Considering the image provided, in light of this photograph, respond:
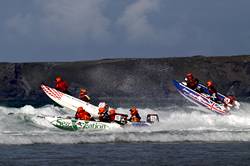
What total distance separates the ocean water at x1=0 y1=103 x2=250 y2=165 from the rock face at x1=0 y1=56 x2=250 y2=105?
3574 inches

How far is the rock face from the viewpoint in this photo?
134 meters

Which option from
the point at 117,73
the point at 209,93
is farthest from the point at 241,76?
the point at 209,93

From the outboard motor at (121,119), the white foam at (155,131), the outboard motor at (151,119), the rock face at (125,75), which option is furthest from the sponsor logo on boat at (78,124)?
the rock face at (125,75)

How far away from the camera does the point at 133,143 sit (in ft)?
91.1

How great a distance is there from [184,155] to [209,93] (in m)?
15.8

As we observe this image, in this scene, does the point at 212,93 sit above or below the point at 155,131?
above

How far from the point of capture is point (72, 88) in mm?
136000

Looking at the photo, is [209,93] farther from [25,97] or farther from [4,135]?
[25,97]

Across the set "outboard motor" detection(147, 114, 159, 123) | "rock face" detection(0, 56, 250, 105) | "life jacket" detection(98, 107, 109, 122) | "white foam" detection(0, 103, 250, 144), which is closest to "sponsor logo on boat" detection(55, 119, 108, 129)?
"white foam" detection(0, 103, 250, 144)

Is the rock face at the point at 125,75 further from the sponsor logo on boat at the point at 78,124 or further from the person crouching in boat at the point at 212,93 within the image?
the sponsor logo on boat at the point at 78,124

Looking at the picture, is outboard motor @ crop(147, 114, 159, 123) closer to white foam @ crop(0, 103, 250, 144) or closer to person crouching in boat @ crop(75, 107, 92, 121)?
white foam @ crop(0, 103, 250, 144)

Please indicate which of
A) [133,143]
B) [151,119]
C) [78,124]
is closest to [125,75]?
[151,119]

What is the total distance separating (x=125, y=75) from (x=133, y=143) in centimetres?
11779

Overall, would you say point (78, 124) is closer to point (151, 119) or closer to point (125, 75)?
point (151, 119)
